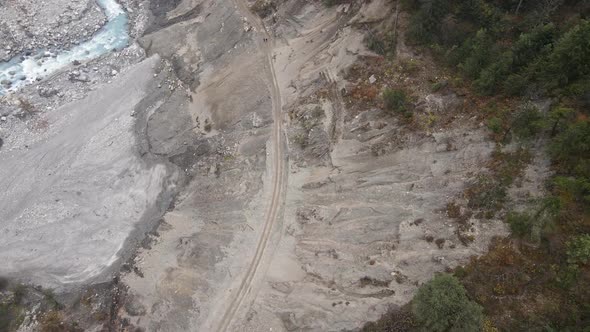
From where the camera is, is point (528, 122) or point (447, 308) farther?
point (528, 122)

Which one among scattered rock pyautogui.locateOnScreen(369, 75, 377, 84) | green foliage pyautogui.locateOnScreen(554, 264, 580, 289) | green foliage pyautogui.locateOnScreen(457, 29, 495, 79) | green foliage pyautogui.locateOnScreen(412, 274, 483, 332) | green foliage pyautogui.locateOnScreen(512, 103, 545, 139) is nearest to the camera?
green foliage pyautogui.locateOnScreen(412, 274, 483, 332)

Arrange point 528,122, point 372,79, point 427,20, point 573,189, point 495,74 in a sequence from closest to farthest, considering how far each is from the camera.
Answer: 1. point 573,189
2. point 528,122
3. point 495,74
4. point 427,20
5. point 372,79

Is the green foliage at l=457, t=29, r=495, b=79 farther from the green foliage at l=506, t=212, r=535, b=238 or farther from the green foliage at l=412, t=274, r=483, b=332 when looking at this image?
the green foliage at l=412, t=274, r=483, b=332

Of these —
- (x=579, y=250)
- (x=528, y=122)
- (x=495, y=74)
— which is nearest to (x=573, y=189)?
(x=579, y=250)

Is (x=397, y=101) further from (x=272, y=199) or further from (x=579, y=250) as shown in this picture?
(x=579, y=250)

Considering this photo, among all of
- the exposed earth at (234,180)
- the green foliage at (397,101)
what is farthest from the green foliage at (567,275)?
the green foliage at (397,101)

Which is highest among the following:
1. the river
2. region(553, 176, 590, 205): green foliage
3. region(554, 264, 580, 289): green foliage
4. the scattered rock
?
the river

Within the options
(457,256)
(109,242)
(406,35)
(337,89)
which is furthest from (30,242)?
(406,35)

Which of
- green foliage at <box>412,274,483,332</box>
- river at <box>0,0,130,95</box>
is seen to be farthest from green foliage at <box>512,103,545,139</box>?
→ river at <box>0,0,130,95</box>
